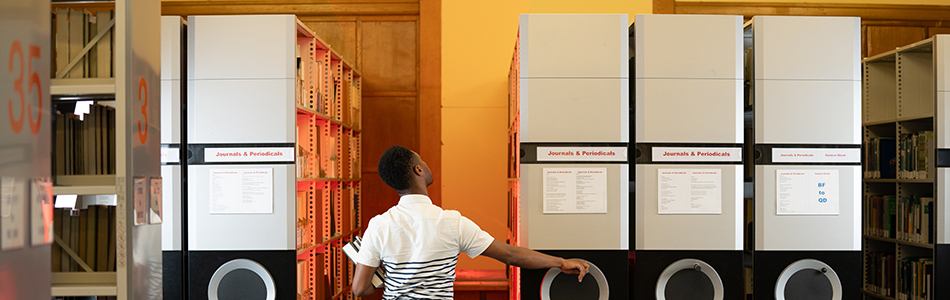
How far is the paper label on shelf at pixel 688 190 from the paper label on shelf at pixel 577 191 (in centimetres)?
29

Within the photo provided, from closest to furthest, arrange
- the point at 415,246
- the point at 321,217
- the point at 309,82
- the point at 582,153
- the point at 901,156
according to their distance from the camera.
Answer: the point at 415,246
the point at 582,153
the point at 309,82
the point at 321,217
the point at 901,156

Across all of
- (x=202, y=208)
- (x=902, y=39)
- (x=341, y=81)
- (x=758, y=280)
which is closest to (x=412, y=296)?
(x=202, y=208)

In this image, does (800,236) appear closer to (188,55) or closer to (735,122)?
(735,122)

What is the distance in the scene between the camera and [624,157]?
9.52ft

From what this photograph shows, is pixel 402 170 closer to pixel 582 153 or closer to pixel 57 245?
pixel 582 153

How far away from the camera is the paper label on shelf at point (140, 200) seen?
1.78 meters

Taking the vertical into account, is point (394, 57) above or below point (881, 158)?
above

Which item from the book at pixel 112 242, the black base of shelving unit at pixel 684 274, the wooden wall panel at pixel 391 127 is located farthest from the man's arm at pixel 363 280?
the wooden wall panel at pixel 391 127

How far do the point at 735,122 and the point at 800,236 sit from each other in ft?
2.19

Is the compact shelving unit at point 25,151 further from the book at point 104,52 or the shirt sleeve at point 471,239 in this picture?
the shirt sleeve at point 471,239

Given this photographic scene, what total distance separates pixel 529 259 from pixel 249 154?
1.61m

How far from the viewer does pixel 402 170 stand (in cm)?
225

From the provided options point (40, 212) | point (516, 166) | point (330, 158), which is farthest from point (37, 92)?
point (330, 158)

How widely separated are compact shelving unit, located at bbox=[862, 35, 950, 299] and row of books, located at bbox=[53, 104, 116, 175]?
180 inches
